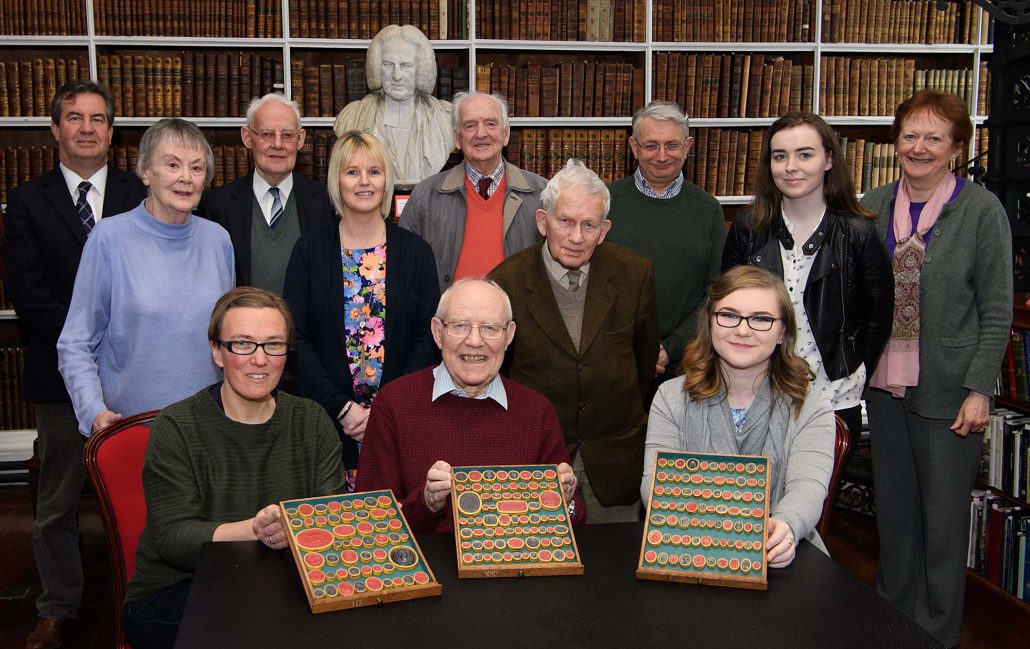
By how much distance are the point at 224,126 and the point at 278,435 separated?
310 cm

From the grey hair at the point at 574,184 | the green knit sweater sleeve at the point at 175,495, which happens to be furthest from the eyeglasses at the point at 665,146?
the green knit sweater sleeve at the point at 175,495

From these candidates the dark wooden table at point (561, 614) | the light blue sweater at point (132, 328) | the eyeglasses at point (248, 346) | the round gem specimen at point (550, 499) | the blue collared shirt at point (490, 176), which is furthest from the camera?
the blue collared shirt at point (490, 176)

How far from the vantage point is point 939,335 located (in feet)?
9.37

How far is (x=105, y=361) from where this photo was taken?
8.52 feet

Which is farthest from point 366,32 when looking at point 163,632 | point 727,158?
point 163,632

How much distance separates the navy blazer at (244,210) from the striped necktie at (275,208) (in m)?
0.06

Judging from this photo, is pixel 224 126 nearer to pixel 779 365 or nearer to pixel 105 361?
pixel 105 361

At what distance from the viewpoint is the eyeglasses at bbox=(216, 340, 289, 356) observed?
2.07 m

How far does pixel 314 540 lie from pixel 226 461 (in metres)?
0.47

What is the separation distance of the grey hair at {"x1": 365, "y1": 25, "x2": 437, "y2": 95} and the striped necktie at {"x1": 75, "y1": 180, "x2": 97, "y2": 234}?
4.07 feet

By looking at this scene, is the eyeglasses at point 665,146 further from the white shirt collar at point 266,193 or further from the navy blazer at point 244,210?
the white shirt collar at point 266,193

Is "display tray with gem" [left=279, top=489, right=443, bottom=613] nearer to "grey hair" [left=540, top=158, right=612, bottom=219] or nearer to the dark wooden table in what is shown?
the dark wooden table

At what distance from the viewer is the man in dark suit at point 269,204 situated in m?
3.11

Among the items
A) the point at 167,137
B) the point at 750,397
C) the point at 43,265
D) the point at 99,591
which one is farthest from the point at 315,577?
the point at 99,591
